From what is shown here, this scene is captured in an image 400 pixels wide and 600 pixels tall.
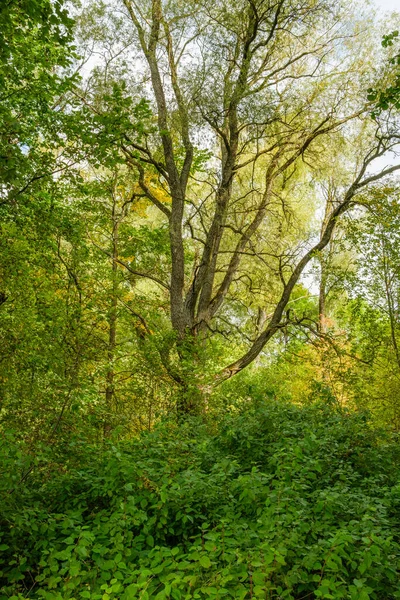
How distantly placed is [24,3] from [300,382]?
14.1m

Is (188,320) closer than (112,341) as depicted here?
No

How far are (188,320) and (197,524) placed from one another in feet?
25.8

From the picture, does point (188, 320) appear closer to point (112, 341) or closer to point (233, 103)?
point (112, 341)

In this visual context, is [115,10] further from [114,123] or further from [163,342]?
[163,342]

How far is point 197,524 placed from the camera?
4.08 m

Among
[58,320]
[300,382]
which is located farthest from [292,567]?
[300,382]

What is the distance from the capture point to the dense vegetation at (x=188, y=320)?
348 centimetres

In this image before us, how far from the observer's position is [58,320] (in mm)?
6980

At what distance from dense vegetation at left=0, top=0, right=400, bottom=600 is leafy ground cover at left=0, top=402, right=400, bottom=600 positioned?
27 millimetres

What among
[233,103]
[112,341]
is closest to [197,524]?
[112,341]

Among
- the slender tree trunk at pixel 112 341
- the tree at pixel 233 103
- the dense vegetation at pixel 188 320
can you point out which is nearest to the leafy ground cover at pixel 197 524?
the dense vegetation at pixel 188 320

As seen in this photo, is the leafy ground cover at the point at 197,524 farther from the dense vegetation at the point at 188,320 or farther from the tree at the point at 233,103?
the tree at the point at 233,103

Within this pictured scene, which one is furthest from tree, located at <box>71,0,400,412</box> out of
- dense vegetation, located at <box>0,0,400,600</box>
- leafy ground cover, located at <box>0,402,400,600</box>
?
leafy ground cover, located at <box>0,402,400,600</box>

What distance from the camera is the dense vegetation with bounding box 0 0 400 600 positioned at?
348 cm
